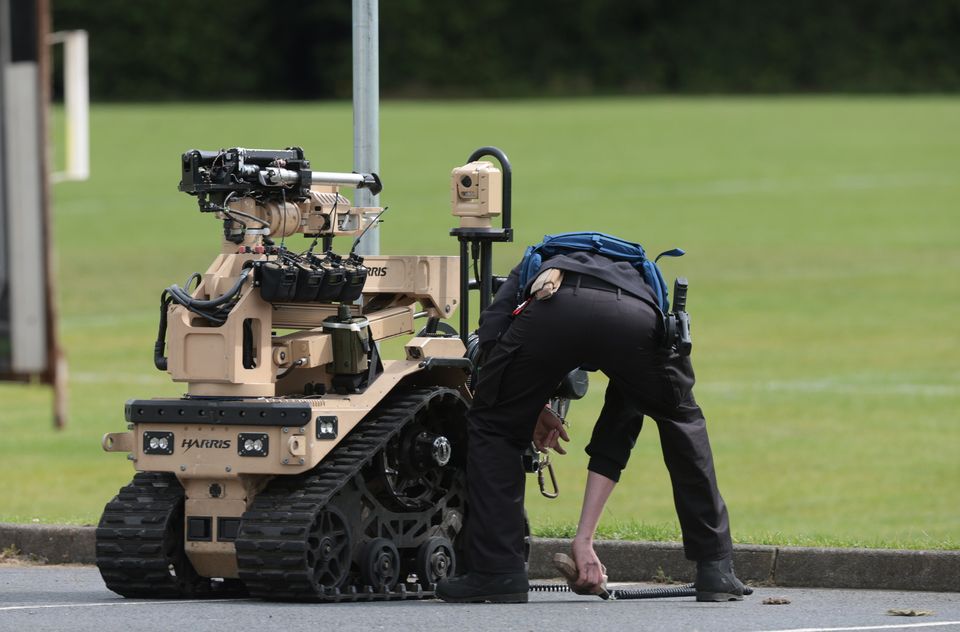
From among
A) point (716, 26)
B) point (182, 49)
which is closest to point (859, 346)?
point (182, 49)

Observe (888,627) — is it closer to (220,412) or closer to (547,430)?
(547,430)

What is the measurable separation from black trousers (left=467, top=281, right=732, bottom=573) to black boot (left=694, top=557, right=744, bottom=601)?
51 mm

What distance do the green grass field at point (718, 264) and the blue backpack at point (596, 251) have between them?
226 cm

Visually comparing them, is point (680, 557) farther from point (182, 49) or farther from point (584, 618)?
point (182, 49)

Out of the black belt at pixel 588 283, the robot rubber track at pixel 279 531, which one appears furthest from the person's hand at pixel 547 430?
Result: the black belt at pixel 588 283

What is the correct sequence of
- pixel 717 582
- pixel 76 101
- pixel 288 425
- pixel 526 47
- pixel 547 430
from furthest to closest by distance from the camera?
pixel 526 47, pixel 76 101, pixel 547 430, pixel 717 582, pixel 288 425

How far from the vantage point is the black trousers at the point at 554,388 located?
8.75m

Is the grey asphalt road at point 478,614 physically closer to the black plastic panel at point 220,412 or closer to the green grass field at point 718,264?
the black plastic panel at point 220,412

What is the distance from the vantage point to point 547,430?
369 inches

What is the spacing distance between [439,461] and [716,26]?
3170 inches

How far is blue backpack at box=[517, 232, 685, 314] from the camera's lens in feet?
29.4

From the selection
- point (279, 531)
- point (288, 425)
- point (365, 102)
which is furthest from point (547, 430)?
point (365, 102)

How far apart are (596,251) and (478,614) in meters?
1.63

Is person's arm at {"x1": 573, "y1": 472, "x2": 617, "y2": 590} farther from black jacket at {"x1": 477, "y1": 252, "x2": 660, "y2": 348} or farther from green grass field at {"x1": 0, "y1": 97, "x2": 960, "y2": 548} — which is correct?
green grass field at {"x1": 0, "y1": 97, "x2": 960, "y2": 548}
